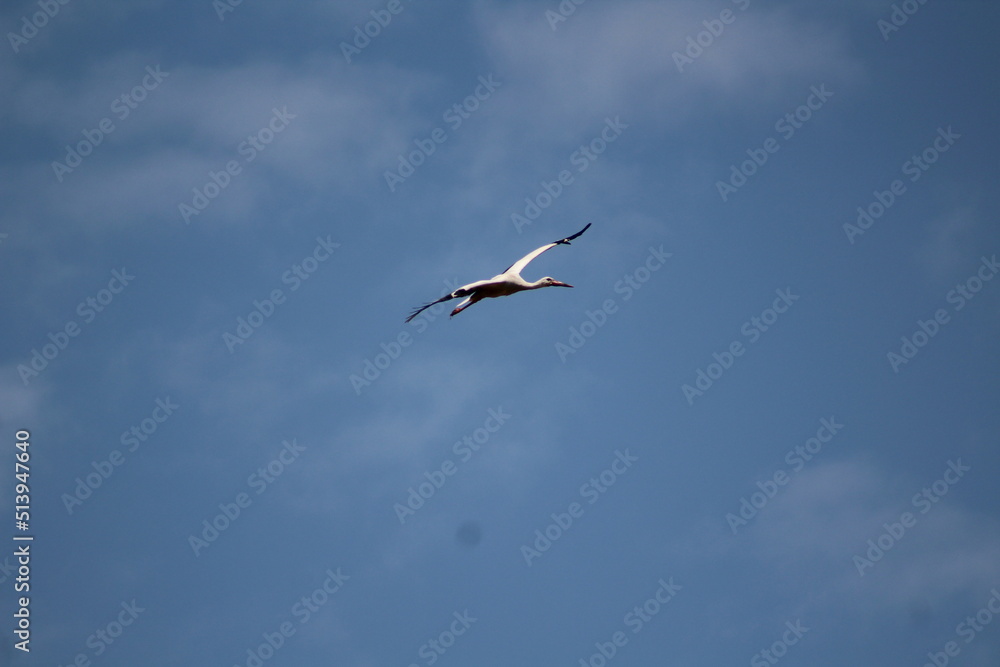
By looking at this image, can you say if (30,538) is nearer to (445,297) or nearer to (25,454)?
(25,454)

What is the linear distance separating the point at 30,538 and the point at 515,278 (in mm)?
21766

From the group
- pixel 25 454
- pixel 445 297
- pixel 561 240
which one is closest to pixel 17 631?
pixel 25 454

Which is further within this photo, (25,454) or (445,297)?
(25,454)

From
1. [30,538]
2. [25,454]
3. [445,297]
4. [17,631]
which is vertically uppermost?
[445,297]

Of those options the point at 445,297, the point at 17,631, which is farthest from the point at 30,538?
the point at 445,297

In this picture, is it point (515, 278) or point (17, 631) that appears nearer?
point (515, 278)

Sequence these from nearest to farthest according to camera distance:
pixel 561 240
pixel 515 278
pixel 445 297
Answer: pixel 445 297, pixel 515 278, pixel 561 240

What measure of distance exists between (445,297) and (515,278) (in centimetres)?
368

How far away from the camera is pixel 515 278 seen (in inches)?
1190

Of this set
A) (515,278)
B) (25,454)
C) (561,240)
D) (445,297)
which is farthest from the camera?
(25,454)

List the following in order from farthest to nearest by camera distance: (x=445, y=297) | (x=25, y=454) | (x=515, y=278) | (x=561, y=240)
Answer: (x=25, y=454)
(x=561, y=240)
(x=515, y=278)
(x=445, y=297)

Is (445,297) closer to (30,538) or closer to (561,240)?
(561,240)

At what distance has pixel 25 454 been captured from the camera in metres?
36.7

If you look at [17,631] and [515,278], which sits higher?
[515,278]
